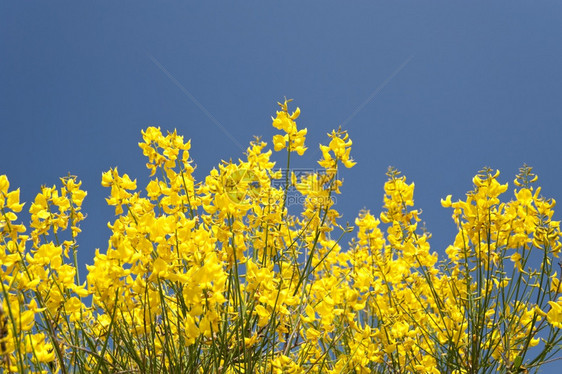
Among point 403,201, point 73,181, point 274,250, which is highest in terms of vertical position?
point 73,181

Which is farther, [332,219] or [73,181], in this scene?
[73,181]

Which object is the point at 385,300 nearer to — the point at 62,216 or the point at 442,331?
the point at 442,331

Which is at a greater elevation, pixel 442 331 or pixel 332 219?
pixel 332 219

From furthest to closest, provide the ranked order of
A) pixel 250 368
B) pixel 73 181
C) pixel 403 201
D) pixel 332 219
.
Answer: pixel 403 201, pixel 73 181, pixel 332 219, pixel 250 368

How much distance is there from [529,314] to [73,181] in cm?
254

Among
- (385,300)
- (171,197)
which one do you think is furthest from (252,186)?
(385,300)

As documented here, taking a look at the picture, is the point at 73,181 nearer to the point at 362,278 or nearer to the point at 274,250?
the point at 274,250

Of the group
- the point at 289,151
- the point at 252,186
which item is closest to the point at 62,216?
the point at 252,186

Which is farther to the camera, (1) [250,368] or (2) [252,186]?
(2) [252,186]

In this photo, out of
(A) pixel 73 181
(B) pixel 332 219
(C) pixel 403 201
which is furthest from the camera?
(C) pixel 403 201

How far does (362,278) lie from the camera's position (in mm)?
2107

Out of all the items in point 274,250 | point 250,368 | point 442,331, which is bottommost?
point 250,368

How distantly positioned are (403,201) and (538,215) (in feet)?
2.13

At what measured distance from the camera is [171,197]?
6.97 ft
